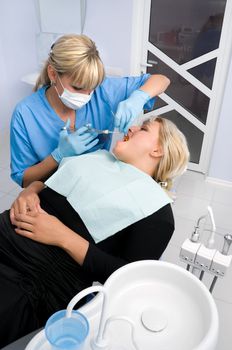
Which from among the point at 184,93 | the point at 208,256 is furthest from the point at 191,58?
the point at 208,256

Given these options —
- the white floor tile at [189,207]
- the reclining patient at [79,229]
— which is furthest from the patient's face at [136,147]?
the white floor tile at [189,207]

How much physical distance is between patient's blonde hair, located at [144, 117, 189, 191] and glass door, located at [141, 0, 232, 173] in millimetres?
1494

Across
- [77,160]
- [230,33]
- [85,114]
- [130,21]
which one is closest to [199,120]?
[230,33]

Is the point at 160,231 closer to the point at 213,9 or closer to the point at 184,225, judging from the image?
the point at 184,225

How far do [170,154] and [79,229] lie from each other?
0.43 m

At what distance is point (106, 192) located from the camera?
99cm

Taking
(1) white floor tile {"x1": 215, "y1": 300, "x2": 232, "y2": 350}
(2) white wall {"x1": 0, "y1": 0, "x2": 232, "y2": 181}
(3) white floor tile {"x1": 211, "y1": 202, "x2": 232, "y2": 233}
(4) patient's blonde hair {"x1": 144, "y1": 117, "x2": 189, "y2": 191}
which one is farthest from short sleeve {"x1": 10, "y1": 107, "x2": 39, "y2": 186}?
(2) white wall {"x1": 0, "y1": 0, "x2": 232, "y2": 181}

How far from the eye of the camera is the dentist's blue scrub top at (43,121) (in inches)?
48.0

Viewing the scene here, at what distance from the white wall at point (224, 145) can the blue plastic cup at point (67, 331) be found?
2139mm

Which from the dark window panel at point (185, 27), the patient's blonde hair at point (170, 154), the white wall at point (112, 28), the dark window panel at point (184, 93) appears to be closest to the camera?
the patient's blonde hair at point (170, 154)

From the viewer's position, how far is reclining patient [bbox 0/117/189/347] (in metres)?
0.89

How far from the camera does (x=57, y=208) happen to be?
1.05 m

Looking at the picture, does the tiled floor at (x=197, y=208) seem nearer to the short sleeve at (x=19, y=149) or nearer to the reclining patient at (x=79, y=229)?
the reclining patient at (x=79, y=229)

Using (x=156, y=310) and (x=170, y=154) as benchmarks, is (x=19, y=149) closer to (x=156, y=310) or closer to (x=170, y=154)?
(x=170, y=154)
